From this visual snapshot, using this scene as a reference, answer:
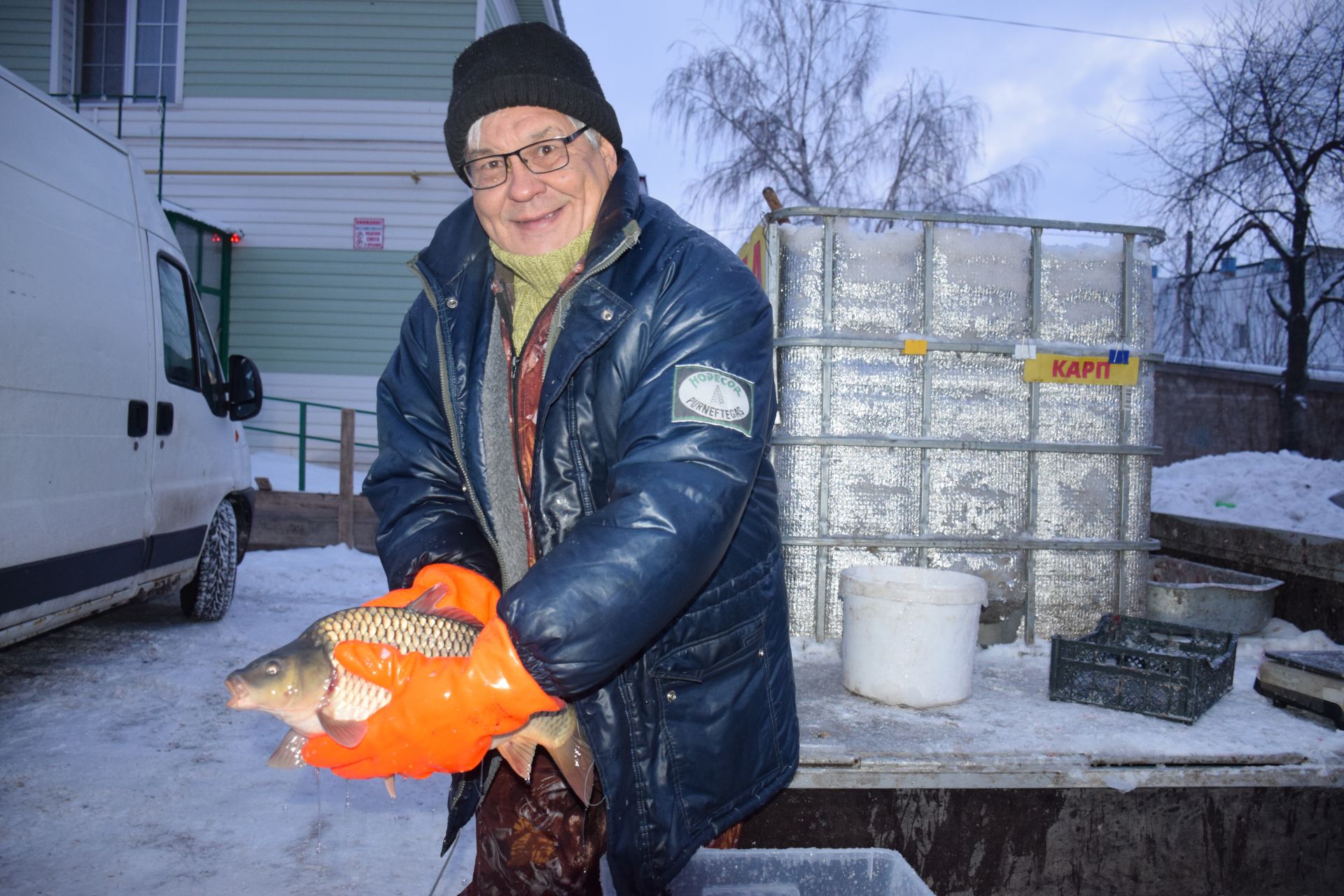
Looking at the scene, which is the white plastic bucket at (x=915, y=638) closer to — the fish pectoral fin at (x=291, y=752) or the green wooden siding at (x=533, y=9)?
the fish pectoral fin at (x=291, y=752)

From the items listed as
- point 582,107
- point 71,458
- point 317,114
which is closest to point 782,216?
point 582,107

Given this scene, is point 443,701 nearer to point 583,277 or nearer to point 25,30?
point 583,277

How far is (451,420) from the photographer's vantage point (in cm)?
207

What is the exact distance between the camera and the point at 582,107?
2.09 metres

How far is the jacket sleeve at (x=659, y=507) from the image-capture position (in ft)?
4.95

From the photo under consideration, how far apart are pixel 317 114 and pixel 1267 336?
2257 cm

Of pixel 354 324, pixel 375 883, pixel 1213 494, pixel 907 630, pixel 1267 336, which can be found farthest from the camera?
pixel 1267 336

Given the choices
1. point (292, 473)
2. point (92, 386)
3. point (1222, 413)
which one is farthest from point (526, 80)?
point (1222, 413)

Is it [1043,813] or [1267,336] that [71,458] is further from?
[1267,336]

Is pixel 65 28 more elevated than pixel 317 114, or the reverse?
pixel 65 28

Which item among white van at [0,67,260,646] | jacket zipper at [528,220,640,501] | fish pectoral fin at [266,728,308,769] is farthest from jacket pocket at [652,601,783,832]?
white van at [0,67,260,646]

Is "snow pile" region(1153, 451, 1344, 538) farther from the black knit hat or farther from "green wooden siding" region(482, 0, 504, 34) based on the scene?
"green wooden siding" region(482, 0, 504, 34)

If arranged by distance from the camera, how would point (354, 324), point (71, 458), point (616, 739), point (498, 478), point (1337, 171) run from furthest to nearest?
point (1337, 171), point (354, 324), point (71, 458), point (498, 478), point (616, 739)

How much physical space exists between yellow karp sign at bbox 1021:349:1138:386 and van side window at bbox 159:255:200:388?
4.90 metres
